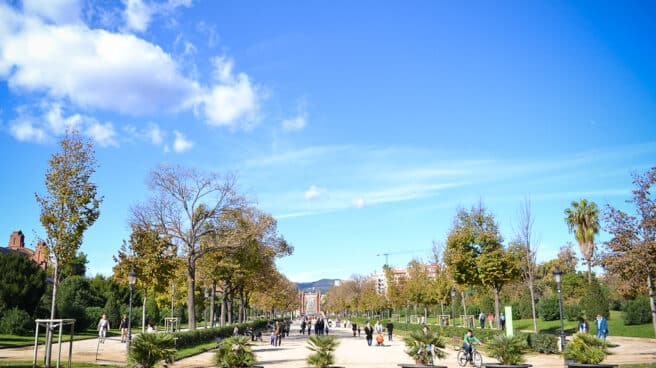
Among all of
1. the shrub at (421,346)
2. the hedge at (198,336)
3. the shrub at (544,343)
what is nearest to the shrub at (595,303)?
the shrub at (544,343)

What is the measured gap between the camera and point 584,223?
2269 inches

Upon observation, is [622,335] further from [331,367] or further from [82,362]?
[82,362]

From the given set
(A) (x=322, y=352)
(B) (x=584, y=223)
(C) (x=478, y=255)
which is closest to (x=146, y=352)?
(A) (x=322, y=352)

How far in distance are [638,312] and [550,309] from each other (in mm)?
10798

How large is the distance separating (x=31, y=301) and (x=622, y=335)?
45.9m

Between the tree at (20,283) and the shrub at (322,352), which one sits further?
the tree at (20,283)

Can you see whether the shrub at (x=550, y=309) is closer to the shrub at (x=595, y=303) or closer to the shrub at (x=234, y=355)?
the shrub at (x=595, y=303)

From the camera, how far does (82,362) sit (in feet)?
65.3

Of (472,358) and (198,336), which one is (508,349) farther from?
(198,336)

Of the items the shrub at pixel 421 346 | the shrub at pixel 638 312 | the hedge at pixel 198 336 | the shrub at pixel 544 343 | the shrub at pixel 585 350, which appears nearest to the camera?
the shrub at pixel 585 350

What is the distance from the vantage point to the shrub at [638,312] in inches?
1455

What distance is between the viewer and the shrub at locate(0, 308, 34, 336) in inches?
1325

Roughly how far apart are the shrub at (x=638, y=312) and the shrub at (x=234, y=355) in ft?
111

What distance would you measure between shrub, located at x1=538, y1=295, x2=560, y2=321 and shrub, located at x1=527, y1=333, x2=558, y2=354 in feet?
81.3
